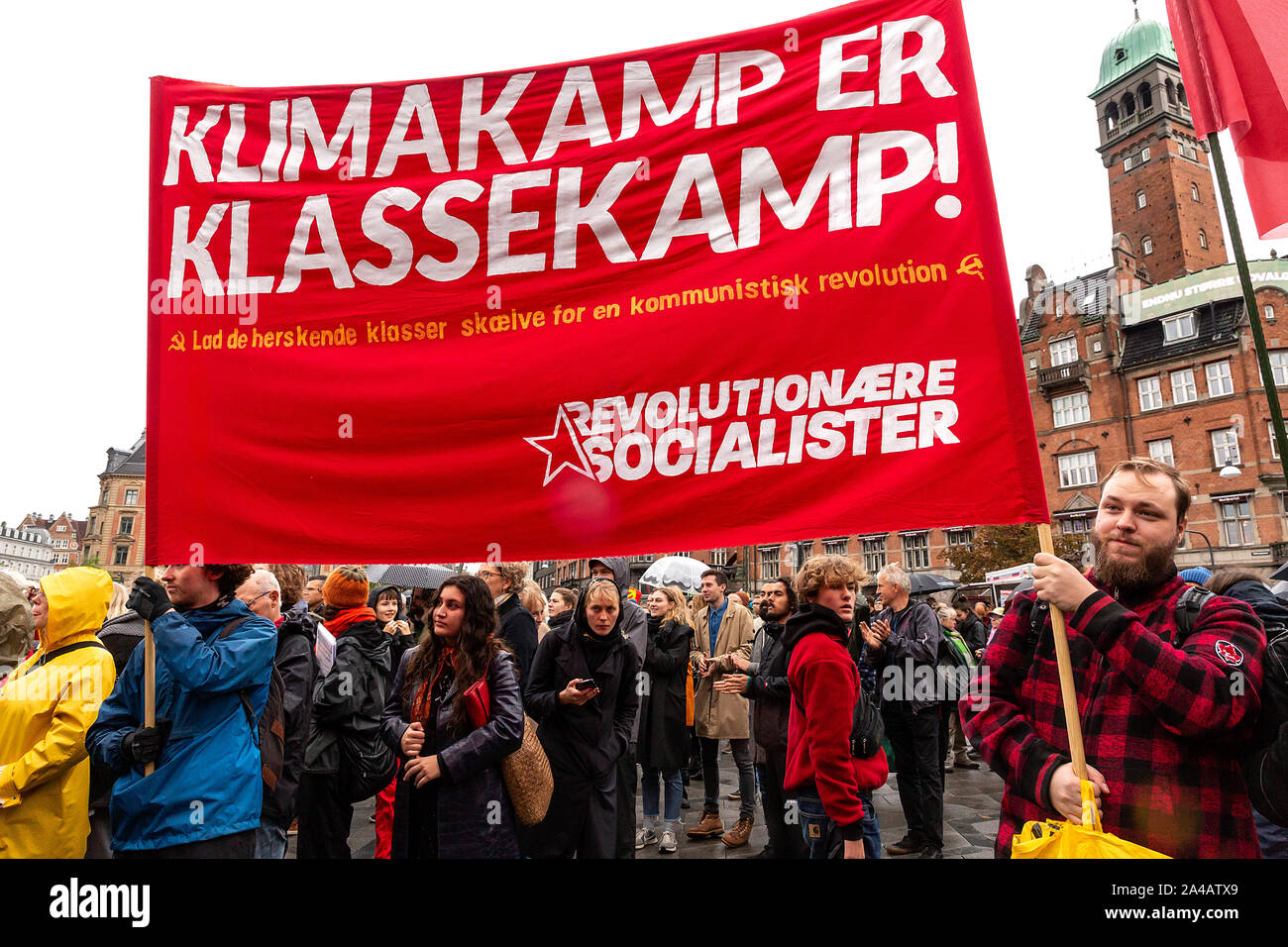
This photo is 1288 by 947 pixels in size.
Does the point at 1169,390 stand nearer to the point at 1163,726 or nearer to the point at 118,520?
the point at 1163,726

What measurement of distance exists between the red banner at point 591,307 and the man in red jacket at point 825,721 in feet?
4.25

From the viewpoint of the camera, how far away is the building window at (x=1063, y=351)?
40125 millimetres

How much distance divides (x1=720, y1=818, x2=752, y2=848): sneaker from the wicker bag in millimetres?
3120

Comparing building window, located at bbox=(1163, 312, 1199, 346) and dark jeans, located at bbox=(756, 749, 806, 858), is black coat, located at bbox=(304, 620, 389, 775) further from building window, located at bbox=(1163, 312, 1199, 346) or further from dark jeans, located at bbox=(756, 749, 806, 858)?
building window, located at bbox=(1163, 312, 1199, 346)

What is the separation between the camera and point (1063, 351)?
40.7m

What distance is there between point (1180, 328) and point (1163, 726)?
42915mm

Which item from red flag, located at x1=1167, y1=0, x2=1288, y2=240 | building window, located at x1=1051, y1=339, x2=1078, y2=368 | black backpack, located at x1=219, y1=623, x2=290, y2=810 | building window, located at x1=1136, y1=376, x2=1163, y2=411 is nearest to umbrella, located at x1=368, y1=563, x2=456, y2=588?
black backpack, located at x1=219, y1=623, x2=290, y2=810

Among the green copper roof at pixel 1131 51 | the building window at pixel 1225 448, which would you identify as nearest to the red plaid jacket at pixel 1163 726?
the building window at pixel 1225 448

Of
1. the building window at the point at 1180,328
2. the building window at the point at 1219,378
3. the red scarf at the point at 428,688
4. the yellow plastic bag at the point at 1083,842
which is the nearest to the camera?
the yellow plastic bag at the point at 1083,842

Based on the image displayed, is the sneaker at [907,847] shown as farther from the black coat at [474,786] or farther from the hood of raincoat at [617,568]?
the black coat at [474,786]

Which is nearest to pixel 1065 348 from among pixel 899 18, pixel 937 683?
pixel 937 683

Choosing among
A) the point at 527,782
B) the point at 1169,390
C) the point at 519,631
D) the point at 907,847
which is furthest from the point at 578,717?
the point at 1169,390

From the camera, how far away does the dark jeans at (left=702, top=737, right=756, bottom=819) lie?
21.7 ft
